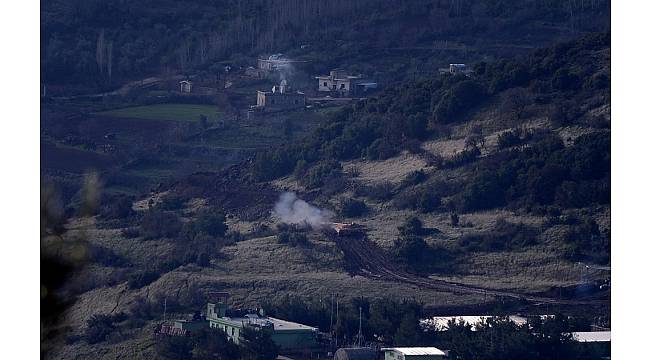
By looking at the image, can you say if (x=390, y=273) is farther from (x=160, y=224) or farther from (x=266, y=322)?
(x=160, y=224)

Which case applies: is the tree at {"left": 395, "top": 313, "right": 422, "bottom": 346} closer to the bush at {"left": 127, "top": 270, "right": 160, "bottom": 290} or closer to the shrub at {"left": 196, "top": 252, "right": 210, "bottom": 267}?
the shrub at {"left": 196, "top": 252, "right": 210, "bottom": 267}

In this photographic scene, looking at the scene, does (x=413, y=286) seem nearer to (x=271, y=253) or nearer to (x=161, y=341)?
(x=271, y=253)

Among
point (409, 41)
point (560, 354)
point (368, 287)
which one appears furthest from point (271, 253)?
point (409, 41)

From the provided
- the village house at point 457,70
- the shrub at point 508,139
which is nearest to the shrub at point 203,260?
the shrub at point 508,139

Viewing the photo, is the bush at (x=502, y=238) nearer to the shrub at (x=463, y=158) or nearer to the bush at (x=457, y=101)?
the shrub at (x=463, y=158)

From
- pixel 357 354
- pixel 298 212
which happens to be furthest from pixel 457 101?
pixel 357 354

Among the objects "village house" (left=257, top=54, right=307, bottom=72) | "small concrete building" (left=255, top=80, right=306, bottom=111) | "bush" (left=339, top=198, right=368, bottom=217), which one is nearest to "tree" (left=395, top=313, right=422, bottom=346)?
"bush" (left=339, top=198, right=368, bottom=217)
